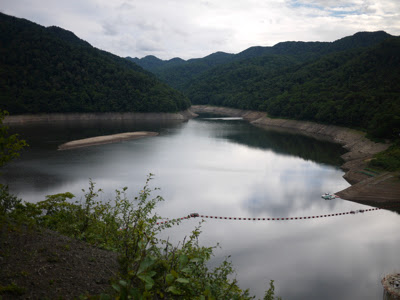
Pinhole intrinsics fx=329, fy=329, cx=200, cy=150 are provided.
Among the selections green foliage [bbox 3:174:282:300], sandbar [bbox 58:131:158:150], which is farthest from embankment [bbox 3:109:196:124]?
green foliage [bbox 3:174:282:300]

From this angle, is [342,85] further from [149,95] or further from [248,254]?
[248,254]

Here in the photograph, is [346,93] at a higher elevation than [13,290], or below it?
higher

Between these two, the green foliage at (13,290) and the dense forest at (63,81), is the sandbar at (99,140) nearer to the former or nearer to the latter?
the dense forest at (63,81)

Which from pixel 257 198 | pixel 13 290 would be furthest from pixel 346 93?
pixel 13 290

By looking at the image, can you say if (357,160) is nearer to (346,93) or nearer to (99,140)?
(346,93)

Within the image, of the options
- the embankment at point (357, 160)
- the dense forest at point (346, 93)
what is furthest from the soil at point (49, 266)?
the dense forest at point (346, 93)
